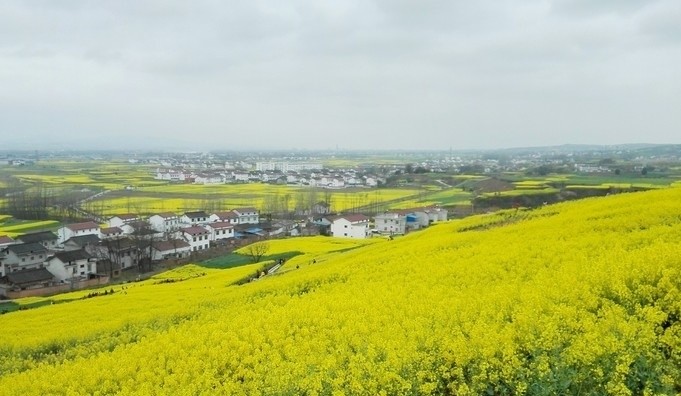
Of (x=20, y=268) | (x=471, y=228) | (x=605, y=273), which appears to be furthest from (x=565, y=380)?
(x=20, y=268)

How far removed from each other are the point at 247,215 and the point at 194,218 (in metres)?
7.05

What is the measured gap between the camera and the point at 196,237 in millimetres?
54062

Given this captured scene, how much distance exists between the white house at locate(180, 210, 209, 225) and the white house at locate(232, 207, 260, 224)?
4230 millimetres

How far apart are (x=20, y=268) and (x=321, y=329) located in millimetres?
42573

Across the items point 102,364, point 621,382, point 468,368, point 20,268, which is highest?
point 621,382

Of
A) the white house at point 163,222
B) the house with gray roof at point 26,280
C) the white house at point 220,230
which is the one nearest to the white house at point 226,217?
the white house at point 220,230

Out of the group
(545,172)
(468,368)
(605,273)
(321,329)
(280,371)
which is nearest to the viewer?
(468,368)

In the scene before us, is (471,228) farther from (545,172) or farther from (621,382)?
(545,172)

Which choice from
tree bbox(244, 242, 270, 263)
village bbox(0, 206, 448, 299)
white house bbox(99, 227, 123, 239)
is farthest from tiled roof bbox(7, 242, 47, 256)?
tree bbox(244, 242, 270, 263)

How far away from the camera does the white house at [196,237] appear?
53438 mm

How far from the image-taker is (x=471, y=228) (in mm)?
25516

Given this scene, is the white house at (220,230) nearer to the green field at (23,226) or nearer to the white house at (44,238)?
the white house at (44,238)

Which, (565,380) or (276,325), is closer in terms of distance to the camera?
(565,380)

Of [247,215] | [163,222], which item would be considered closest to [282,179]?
[247,215]
